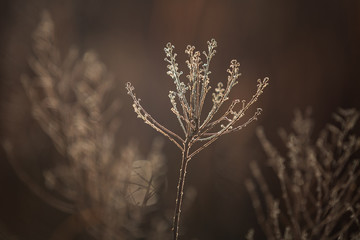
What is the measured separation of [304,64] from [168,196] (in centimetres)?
157

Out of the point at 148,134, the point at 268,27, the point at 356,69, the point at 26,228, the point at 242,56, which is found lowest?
the point at 26,228

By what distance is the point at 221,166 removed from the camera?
2762 mm

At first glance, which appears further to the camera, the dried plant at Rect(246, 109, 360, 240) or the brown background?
the brown background

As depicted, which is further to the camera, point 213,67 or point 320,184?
point 213,67

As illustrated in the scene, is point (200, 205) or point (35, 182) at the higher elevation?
point (35, 182)

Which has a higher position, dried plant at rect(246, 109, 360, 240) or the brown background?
the brown background

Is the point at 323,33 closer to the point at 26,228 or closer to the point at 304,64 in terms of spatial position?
the point at 304,64

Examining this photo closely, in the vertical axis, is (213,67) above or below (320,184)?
above

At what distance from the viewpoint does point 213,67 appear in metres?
2.76

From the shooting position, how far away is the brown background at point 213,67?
2.68 meters

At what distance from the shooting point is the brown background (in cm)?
268

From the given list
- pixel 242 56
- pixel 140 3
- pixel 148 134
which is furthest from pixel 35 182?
pixel 242 56

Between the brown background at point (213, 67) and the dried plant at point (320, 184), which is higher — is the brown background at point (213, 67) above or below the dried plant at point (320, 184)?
above

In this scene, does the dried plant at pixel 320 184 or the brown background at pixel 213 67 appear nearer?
the dried plant at pixel 320 184
